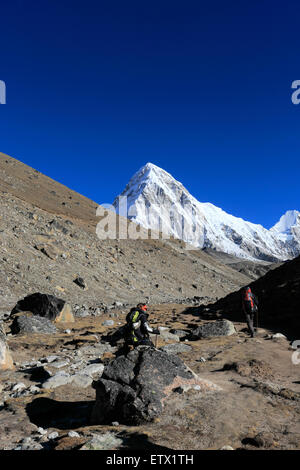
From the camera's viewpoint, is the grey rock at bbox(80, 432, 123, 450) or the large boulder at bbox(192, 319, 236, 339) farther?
the large boulder at bbox(192, 319, 236, 339)

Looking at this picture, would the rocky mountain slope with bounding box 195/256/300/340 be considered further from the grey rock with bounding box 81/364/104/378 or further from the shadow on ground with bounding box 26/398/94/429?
the shadow on ground with bounding box 26/398/94/429

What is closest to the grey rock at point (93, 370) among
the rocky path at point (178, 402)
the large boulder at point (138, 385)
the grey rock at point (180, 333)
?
the rocky path at point (178, 402)

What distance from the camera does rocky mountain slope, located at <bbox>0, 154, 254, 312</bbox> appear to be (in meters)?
27.8

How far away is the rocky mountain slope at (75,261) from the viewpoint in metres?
27.8

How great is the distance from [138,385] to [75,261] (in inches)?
1167

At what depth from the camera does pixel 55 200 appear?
5969 centimetres

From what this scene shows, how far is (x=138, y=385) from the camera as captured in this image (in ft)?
22.3

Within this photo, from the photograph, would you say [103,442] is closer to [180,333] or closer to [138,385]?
[138,385]

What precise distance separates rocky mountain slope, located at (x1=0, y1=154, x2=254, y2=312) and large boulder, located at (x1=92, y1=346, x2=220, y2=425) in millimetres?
16944

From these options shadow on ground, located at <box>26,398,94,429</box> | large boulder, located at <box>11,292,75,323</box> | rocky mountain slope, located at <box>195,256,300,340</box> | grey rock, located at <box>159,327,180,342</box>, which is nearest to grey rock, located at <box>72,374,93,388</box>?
shadow on ground, located at <box>26,398,94,429</box>

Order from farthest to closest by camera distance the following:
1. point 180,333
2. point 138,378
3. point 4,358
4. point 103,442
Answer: point 180,333 < point 4,358 < point 138,378 < point 103,442

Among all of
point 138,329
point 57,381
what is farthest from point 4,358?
point 138,329

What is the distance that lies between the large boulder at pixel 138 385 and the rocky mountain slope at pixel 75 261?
1694cm
